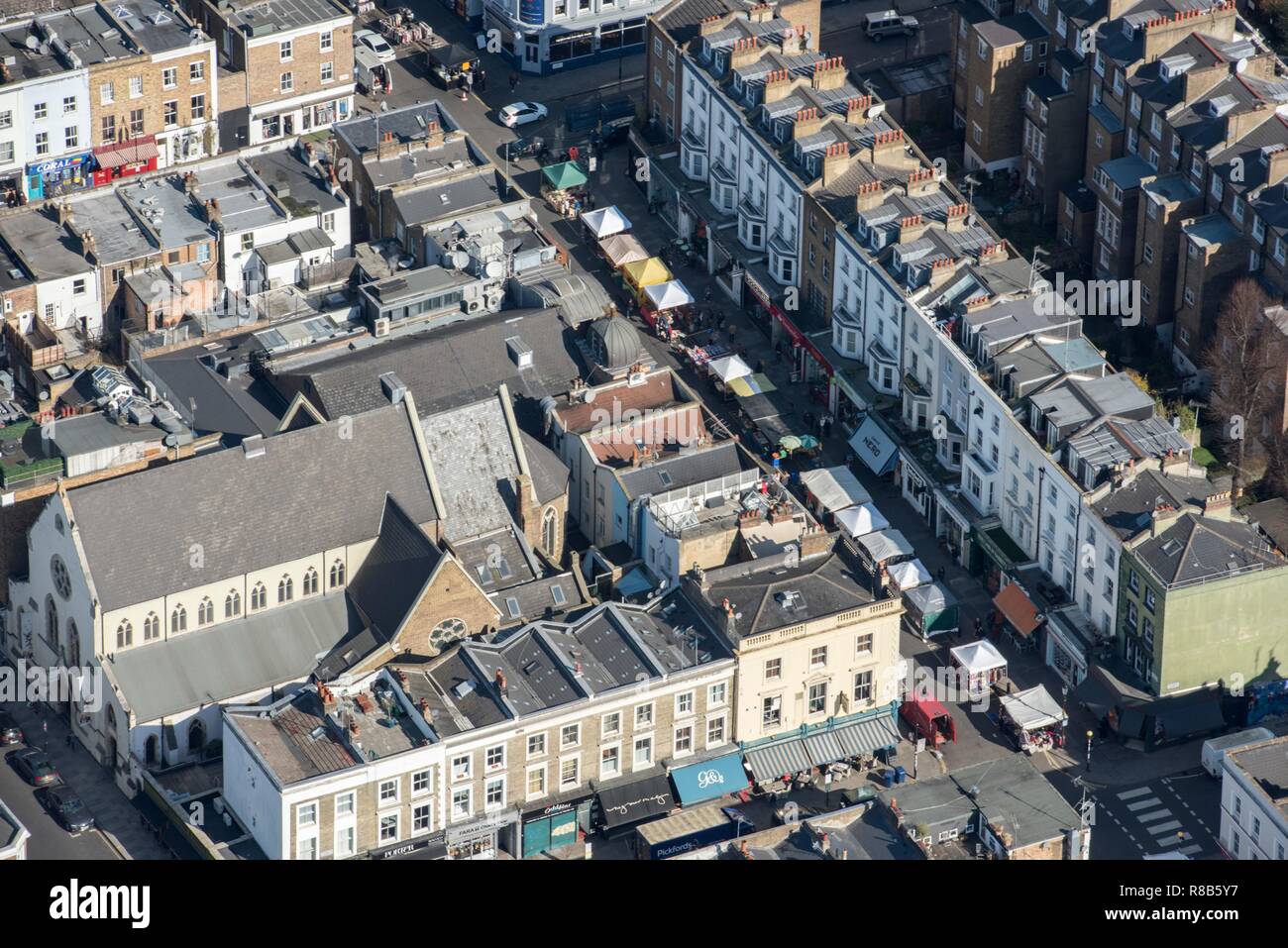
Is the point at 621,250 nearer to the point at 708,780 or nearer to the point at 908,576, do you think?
the point at 908,576

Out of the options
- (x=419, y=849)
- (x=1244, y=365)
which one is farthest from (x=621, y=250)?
(x=419, y=849)

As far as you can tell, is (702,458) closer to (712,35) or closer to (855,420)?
(855,420)

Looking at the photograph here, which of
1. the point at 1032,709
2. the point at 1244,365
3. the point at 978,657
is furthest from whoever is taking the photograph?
the point at 1244,365

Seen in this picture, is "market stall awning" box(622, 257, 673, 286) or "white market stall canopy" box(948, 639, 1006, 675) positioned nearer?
"white market stall canopy" box(948, 639, 1006, 675)

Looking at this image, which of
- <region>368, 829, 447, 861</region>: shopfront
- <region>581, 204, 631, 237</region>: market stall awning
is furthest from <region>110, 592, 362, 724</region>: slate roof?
<region>581, 204, 631, 237</region>: market stall awning

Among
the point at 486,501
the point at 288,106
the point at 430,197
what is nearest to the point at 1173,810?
the point at 486,501

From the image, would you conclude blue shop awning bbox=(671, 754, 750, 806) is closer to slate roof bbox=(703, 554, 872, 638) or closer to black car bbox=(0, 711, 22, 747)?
slate roof bbox=(703, 554, 872, 638)
